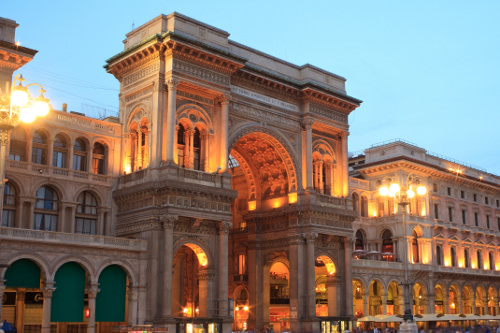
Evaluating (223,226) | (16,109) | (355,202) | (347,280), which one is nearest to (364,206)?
(355,202)

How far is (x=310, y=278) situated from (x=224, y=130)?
1372cm

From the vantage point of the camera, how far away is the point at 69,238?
40.2 metres

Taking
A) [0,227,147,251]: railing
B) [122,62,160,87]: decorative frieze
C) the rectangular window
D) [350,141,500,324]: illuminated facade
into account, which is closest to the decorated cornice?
[122,62,160,87]: decorative frieze

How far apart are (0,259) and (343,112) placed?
106ft

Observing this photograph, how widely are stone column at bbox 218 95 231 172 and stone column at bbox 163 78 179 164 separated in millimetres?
4158

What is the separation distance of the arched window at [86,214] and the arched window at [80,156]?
6.25ft

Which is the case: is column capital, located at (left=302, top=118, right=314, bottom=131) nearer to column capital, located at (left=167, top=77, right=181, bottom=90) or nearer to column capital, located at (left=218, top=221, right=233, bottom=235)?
column capital, located at (left=218, top=221, right=233, bottom=235)

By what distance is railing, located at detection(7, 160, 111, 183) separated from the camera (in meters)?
42.3

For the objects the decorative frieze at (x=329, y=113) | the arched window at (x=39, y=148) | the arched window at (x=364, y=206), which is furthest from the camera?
the arched window at (x=364, y=206)

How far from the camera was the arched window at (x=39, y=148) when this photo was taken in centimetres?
4403

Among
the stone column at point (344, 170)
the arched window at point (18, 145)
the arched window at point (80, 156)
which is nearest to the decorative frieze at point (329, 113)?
the stone column at point (344, 170)

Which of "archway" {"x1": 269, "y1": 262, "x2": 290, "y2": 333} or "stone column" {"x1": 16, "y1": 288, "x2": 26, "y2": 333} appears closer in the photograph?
"stone column" {"x1": 16, "y1": 288, "x2": 26, "y2": 333}

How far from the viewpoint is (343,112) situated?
58.1 metres

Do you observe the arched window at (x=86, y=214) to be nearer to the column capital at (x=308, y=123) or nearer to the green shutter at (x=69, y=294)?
the green shutter at (x=69, y=294)
